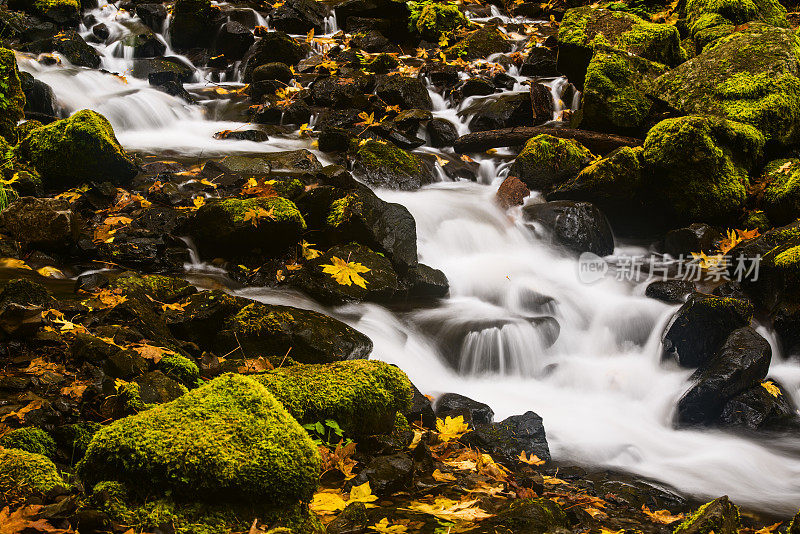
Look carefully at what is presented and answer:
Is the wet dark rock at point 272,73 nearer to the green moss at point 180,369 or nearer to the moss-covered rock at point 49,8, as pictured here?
Answer: the moss-covered rock at point 49,8

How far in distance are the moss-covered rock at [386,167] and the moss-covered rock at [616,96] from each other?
3.44 m

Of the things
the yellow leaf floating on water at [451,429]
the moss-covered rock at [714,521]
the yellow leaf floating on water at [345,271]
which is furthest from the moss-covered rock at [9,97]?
the moss-covered rock at [714,521]

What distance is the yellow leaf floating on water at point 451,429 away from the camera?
13.8 feet

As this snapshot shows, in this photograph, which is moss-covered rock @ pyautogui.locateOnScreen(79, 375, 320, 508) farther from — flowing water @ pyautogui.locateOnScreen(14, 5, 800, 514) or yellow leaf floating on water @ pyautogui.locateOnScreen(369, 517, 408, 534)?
flowing water @ pyautogui.locateOnScreen(14, 5, 800, 514)

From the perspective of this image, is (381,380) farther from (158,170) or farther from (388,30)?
(388,30)

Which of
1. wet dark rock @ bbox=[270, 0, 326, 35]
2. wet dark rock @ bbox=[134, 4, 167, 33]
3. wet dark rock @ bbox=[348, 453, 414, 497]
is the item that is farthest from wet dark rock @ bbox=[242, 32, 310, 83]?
wet dark rock @ bbox=[348, 453, 414, 497]

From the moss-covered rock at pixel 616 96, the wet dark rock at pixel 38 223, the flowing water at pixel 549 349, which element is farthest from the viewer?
the moss-covered rock at pixel 616 96

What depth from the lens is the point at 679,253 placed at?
8516 mm

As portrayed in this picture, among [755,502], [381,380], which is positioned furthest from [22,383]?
[755,502]

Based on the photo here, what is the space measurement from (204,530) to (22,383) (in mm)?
1621

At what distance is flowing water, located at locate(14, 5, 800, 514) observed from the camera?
5266 millimetres

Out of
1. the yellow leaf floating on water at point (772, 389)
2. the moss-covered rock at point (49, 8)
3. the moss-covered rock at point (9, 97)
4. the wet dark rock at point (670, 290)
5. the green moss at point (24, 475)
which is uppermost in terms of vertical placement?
the moss-covered rock at point (49, 8)

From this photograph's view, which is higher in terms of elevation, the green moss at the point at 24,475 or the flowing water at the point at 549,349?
the green moss at the point at 24,475

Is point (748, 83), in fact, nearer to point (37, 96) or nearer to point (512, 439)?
point (512, 439)
